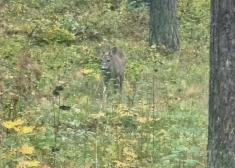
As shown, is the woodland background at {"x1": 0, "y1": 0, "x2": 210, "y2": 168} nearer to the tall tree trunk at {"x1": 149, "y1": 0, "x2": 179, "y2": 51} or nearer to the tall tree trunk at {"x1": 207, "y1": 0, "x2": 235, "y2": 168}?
the tall tree trunk at {"x1": 149, "y1": 0, "x2": 179, "y2": 51}

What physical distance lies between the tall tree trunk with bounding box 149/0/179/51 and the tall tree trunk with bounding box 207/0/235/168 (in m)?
10.5

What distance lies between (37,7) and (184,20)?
5498mm

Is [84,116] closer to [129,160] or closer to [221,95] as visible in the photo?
[129,160]

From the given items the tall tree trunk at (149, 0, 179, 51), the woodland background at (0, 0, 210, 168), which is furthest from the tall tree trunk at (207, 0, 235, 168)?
the tall tree trunk at (149, 0, 179, 51)

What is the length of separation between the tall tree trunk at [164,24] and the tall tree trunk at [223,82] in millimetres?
10522

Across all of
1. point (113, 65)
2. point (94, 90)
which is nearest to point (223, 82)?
point (94, 90)

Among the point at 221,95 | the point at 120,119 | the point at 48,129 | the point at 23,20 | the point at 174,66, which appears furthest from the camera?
the point at 23,20

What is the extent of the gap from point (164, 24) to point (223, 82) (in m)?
10.7

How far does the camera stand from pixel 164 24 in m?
15.7

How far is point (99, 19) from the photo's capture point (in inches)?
731

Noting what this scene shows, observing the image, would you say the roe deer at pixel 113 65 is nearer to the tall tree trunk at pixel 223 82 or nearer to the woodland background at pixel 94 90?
the woodland background at pixel 94 90

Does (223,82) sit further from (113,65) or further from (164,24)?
(164,24)

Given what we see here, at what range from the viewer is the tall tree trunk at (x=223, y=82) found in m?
5.04

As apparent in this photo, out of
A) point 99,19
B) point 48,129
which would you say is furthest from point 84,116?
point 99,19
